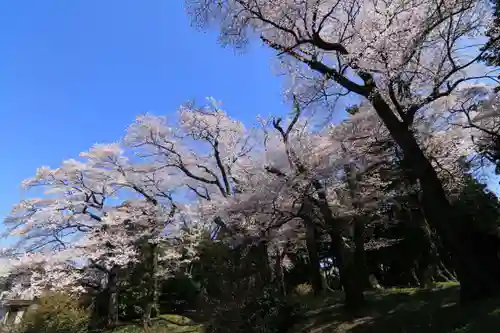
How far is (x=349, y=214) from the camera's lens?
1133 cm

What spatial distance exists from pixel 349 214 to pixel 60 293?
10.8m

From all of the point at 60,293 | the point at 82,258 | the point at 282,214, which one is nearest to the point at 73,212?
the point at 82,258

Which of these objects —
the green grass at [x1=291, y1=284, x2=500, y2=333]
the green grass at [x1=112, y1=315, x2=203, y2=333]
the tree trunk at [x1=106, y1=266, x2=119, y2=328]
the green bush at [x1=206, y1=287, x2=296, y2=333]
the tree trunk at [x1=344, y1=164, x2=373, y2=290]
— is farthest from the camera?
the tree trunk at [x1=106, y1=266, x2=119, y2=328]

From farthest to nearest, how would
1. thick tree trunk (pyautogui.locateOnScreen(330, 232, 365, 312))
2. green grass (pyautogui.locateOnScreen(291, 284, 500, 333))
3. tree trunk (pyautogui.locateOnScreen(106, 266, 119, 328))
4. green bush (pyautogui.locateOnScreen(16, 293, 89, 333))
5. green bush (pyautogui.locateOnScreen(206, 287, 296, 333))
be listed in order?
tree trunk (pyautogui.locateOnScreen(106, 266, 119, 328))
green bush (pyautogui.locateOnScreen(16, 293, 89, 333))
thick tree trunk (pyautogui.locateOnScreen(330, 232, 365, 312))
green bush (pyautogui.locateOnScreen(206, 287, 296, 333))
green grass (pyautogui.locateOnScreen(291, 284, 500, 333))

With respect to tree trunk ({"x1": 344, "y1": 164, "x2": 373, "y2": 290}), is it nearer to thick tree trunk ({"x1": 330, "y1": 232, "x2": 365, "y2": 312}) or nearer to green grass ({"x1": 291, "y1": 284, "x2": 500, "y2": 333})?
green grass ({"x1": 291, "y1": 284, "x2": 500, "y2": 333})

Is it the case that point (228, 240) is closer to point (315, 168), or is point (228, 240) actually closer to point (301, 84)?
point (315, 168)

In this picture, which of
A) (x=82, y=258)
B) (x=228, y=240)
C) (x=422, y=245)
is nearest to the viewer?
(x=228, y=240)

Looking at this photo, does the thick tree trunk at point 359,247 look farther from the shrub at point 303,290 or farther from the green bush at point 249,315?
the shrub at point 303,290

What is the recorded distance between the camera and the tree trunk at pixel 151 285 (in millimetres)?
15109

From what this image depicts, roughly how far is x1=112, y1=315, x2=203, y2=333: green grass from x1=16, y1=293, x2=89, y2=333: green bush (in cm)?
178

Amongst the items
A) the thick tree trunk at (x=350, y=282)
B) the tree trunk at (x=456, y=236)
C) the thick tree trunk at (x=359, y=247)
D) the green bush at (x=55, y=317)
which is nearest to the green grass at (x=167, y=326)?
the green bush at (x=55, y=317)

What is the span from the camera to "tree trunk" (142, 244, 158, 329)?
15109 millimetres

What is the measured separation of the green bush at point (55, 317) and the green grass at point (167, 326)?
178 cm

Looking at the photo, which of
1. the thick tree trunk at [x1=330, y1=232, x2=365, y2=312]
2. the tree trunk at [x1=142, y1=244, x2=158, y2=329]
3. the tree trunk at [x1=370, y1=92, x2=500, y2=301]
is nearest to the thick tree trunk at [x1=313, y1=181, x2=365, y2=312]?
the thick tree trunk at [x1=330, y1=232, x2=365, y2=312]
